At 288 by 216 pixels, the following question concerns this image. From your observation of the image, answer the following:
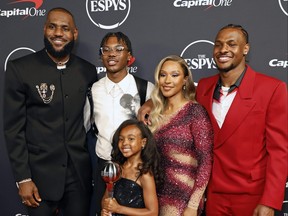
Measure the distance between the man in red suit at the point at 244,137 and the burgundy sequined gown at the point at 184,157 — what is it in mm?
93

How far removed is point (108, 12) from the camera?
3260 millimetres

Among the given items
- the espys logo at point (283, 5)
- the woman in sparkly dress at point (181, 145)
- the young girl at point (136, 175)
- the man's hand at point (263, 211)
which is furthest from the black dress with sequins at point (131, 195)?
the espys logo at point (283, 5)

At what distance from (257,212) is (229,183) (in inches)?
8.3

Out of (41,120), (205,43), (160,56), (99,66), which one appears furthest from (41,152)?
(205,43)

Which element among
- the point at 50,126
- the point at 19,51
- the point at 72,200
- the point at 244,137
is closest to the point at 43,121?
the point at 50,126

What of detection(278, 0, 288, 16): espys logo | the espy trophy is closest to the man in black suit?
the espy trophy

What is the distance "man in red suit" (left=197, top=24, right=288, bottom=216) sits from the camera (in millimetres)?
2189

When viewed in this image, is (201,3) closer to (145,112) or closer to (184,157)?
(145,112)

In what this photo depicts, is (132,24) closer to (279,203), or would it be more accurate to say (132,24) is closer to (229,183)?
(229,183)

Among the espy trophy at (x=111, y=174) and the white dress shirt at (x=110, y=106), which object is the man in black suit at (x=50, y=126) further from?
the espy trophy at (x=111, y=174)

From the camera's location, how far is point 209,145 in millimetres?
2283

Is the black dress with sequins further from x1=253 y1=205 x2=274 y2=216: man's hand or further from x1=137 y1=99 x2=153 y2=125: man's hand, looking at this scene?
x1=253 y1=205 x2=274 y2=216: man's hand

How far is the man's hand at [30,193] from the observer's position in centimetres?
256

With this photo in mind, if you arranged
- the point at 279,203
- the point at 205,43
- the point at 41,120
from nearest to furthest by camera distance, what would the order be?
1. the point at 279,203
2. the point at 41,120
3. the point at 205,43
